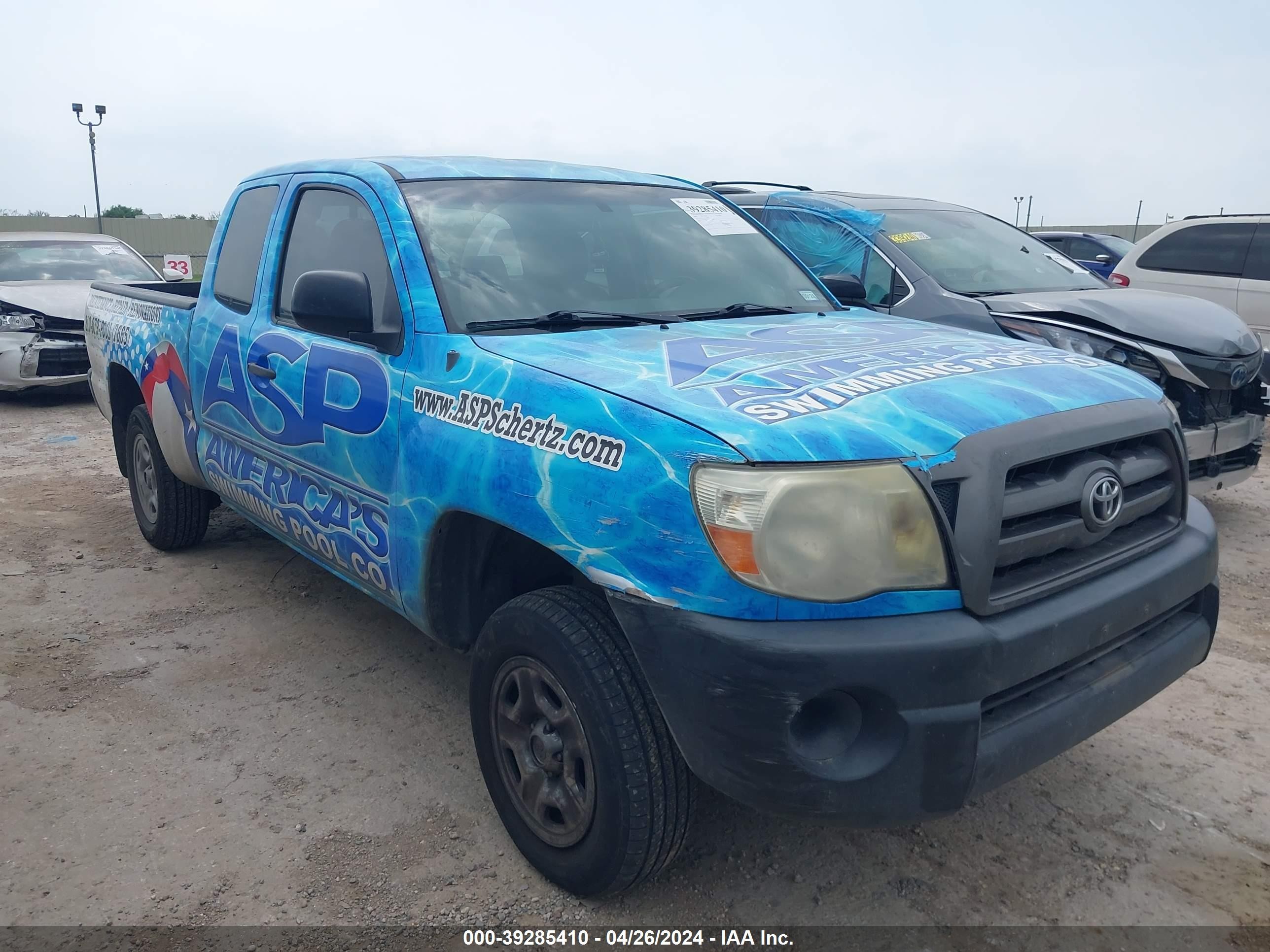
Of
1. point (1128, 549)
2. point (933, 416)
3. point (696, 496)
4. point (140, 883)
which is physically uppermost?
point (933, 416)

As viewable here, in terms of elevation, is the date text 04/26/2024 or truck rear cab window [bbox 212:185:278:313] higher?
truck rear cab window [bbox 212:185:278:313]

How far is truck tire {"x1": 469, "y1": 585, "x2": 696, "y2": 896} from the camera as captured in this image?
221 centimetres

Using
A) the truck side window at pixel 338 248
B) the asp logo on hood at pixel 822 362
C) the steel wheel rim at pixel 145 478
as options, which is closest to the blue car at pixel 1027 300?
the asp logo on hood at pixel 822 362

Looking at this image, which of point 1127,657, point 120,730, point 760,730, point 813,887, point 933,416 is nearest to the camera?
point 760,730

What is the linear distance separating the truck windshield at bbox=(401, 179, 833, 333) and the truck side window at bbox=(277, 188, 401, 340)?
180 mm

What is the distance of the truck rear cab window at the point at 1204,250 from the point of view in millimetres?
8102

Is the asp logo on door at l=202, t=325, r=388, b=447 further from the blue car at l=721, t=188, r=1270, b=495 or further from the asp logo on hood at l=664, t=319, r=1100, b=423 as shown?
the blue car at l=721, t=188, r=1270, b=495

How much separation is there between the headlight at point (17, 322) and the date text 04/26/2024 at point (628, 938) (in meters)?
9.03

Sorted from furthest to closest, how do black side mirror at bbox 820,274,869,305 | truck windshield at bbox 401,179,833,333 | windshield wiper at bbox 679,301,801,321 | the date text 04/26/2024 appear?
black side mirror at bbox 820,274,869,305 → windshield wiper at bbox 679,301,801,321 → truck windshield at bbox 401,179,833,333 → the date text 04/26/2024

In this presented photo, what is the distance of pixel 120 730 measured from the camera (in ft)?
11.1

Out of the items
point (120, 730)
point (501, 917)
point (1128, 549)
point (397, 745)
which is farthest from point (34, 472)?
point (1128, 549)

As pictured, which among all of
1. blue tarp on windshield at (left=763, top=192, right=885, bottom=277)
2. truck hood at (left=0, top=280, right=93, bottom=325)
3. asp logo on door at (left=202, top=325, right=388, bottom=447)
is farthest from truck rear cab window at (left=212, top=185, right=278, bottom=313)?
truck hood at (left=0, top=280, right=93, bottom=325)

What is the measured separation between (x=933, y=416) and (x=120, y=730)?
9.60 ft

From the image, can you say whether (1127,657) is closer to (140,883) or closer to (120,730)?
(140,883)
